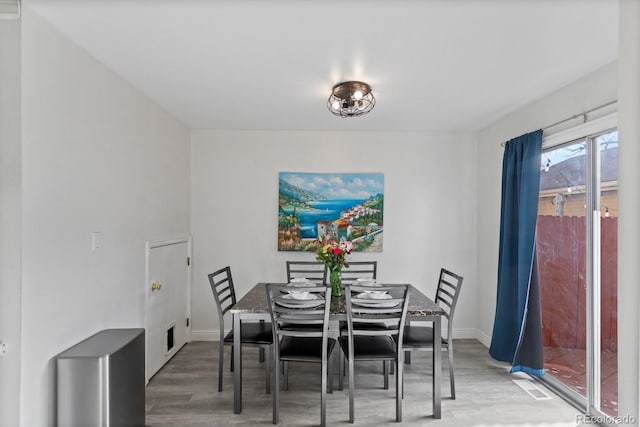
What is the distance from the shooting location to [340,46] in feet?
6.91

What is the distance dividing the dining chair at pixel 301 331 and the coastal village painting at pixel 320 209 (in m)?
1.45

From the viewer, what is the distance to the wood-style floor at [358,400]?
2523 millimetres

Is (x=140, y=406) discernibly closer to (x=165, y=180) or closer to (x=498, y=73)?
(x=165, y=180)

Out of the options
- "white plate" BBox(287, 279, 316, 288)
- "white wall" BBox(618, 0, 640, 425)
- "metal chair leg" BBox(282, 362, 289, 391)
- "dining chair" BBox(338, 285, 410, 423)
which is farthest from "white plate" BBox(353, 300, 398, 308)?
"white wall" BBox(618, 0, 640, 425)

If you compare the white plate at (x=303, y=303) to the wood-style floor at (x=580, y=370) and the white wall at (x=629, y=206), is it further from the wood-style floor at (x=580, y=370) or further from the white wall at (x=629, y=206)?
the wood-style floor at (x=580, y=370)

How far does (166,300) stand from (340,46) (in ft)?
9.00

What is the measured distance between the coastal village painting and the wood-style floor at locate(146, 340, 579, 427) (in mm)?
1370

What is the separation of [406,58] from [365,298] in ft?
5.52

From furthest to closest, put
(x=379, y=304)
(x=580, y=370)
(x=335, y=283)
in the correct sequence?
1. (x=335, y=283)
2. (x=580, y=370)
3. (x=379, y=304)

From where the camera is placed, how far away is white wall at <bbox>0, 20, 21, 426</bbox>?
65.2 inches

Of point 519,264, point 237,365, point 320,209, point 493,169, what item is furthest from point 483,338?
point 237,365

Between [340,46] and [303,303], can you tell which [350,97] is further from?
[303,303]

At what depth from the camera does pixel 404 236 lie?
4.22 m

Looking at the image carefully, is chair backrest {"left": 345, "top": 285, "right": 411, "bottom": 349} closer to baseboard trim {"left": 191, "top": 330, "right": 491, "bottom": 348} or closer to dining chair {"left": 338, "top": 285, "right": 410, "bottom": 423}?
dining chair {"left": 338, "top": 285, "right": 410, "bottom": 423}
